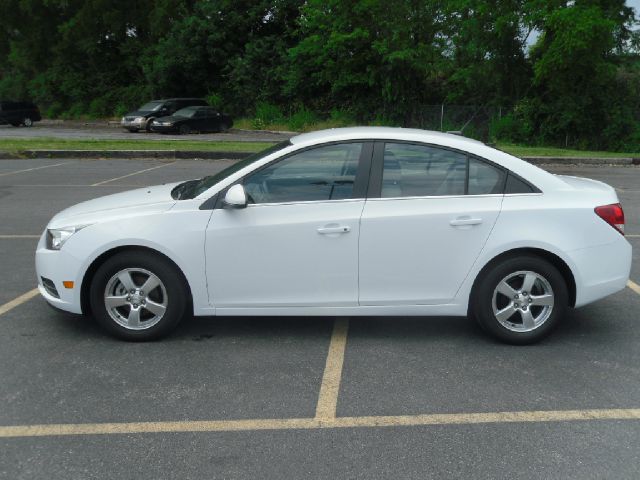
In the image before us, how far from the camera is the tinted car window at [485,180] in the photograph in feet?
15.6

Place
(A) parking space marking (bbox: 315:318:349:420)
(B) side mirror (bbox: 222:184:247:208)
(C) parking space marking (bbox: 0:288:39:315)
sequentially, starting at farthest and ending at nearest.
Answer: (C) parking space marking (bbox: 0:288:39:315)
(B) side mirror (bbox: 222:184:247:208)
(A) parking space marking (bbox: 315:318:349:420)

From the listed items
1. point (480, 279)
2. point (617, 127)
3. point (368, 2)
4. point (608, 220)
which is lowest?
point (617, 127)

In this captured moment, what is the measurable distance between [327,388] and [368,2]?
30.6 metres

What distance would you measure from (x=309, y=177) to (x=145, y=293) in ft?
4.56

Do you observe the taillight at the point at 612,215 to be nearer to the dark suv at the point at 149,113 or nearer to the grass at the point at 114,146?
the grass at the point at 114,146

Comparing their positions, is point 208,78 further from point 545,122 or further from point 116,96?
point 545,122

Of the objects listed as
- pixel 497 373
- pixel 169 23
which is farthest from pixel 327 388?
pixel 169 23

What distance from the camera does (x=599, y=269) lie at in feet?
15.5

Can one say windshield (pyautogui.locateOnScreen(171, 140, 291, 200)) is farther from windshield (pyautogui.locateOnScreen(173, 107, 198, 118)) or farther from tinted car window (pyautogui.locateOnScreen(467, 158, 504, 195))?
windshield (pyautogui.locateOnScreen(173, 107, 198, 118))

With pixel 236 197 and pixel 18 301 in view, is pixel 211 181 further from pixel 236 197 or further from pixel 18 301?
pixel 18 301

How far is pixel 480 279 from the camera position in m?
4.69

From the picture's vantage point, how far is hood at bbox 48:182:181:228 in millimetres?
4753

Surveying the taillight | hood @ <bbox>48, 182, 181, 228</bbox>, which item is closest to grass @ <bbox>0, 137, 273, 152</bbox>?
hood @ <bbox>48, 182, 181, 228</bbox>

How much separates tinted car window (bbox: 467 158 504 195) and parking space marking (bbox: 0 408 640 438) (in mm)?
1633
